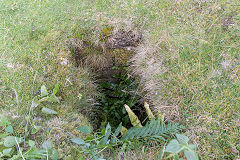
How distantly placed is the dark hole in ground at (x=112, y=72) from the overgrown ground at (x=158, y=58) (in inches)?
8.1

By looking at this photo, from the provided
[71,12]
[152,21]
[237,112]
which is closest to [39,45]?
[71,12]

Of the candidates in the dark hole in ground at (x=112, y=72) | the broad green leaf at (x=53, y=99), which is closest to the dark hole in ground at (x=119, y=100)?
the dark hole in ground at (x=112, y=72)

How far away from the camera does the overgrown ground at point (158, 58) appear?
7.72 ft

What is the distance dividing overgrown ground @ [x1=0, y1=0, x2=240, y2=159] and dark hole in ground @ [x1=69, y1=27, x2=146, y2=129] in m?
0.21

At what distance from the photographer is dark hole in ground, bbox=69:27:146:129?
3.07 m

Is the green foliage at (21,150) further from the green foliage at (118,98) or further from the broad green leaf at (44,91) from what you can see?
the green foliage at (118,98)

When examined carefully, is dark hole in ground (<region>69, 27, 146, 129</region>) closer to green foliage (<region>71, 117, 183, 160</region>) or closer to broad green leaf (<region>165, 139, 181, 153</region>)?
green foliage (<region>71, 117, 183, 160</region>)

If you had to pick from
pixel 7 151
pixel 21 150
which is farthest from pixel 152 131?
pixel 7 151

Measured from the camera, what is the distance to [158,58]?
2822mm

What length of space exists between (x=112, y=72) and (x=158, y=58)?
1.00 metres

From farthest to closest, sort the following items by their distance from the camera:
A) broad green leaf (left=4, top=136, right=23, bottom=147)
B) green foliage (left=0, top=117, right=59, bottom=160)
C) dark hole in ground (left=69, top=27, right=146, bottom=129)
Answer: dark hole in ground (left=69, top=27, right=146, bottom=129) < broad green leaf (left=4, top=136, right=23, bottom=147) < green foliage (left=0, top=117, right=59, bottom=160)

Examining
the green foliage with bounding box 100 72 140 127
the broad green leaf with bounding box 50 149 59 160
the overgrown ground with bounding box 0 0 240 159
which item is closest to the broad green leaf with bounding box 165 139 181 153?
the overgrown ground with bounding box 0 0 240 159

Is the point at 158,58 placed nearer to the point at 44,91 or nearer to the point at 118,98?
the point at 118,98

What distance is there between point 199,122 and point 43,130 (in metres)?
1.92
